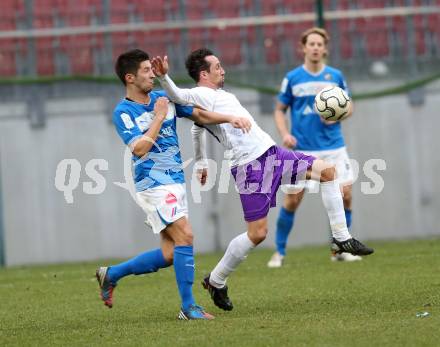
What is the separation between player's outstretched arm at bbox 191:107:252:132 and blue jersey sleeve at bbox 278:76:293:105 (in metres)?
3.45

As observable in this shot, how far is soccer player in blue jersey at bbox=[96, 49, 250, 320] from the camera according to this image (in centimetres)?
675

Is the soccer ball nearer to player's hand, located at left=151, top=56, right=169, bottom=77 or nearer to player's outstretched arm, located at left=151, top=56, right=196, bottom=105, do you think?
player's outstretched arm, located at left=151, top=56, right=196, bottom=105

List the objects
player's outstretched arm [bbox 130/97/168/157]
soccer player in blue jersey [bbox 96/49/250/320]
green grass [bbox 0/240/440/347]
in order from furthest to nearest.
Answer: soccer player in blue jersey [bbox 96/49/250/320] → player's outstretched arm [bbox 130/97/168/157] → green grass [bbox 0/240/440/347]

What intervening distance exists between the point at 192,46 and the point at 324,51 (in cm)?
439

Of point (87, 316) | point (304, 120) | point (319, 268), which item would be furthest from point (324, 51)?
point (87, 316)

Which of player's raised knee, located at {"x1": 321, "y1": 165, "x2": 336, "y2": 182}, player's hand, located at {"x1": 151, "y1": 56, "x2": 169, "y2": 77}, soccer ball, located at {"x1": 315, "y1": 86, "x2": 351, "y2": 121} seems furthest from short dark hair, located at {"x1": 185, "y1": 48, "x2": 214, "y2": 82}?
soccer ball, located at {"x1": 315, "y1": 86, "x2": 351, "y2": 121}

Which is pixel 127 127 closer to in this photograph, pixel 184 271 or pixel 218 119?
pixel 218 119

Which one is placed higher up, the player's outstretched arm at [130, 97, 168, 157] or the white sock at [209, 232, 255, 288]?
the player's outstretched arm at [130, 97, 168, 157]

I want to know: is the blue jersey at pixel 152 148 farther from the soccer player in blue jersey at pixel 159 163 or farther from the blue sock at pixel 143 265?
the blue sock at pixel 143 265

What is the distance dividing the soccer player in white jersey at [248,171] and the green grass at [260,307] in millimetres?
361

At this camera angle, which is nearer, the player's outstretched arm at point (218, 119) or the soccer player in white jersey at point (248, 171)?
the player's outstretched arm at point (218, 119)

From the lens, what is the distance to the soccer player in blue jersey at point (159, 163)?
6.75 m

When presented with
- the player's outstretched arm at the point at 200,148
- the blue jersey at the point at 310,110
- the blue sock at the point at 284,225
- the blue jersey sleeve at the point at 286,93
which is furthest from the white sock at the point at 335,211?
the blue jersey sleeve at the point at 286,93

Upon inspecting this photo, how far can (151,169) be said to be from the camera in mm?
6852
